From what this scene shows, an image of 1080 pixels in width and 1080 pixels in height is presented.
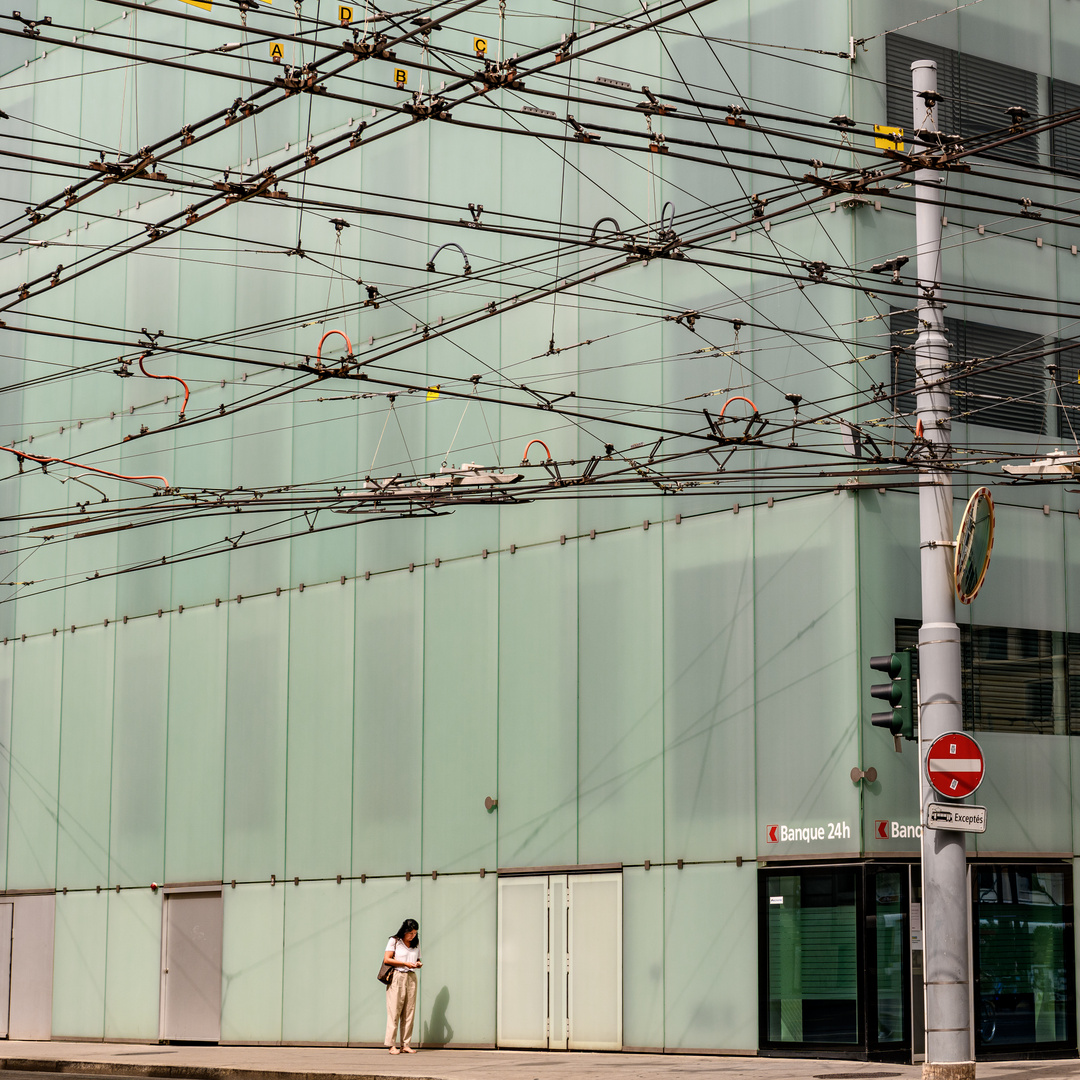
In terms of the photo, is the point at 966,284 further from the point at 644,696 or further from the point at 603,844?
the point at 603,844

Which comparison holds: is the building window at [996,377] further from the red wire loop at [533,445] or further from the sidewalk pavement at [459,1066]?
the sidewalk pavement at [459,1066]

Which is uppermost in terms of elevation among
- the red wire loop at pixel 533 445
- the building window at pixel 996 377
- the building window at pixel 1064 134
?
the building window at pixel 1064 134

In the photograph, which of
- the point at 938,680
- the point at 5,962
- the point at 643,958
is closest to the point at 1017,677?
the point at 643,958

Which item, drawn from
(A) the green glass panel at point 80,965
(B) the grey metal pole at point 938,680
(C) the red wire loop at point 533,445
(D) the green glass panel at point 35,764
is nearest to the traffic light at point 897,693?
(B) the grey metal pole at point 938,680

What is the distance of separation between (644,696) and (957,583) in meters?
6.76

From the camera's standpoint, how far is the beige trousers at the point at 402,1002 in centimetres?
2177

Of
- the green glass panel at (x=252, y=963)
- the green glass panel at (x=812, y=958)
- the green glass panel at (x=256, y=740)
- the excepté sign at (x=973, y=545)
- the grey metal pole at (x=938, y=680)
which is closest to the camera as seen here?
the grey metal pole at (x=938, y=680)

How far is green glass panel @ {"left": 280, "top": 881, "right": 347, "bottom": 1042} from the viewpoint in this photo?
80.8ft

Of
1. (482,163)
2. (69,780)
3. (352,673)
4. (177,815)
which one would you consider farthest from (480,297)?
(69,780)

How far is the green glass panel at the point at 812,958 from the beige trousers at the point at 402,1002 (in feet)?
15.7

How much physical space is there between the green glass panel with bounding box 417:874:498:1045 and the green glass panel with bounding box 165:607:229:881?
472cm

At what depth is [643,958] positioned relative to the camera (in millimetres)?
20906

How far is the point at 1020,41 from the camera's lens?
21.8 metres

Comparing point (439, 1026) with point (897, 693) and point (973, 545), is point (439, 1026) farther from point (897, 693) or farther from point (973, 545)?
point (973, 545)
